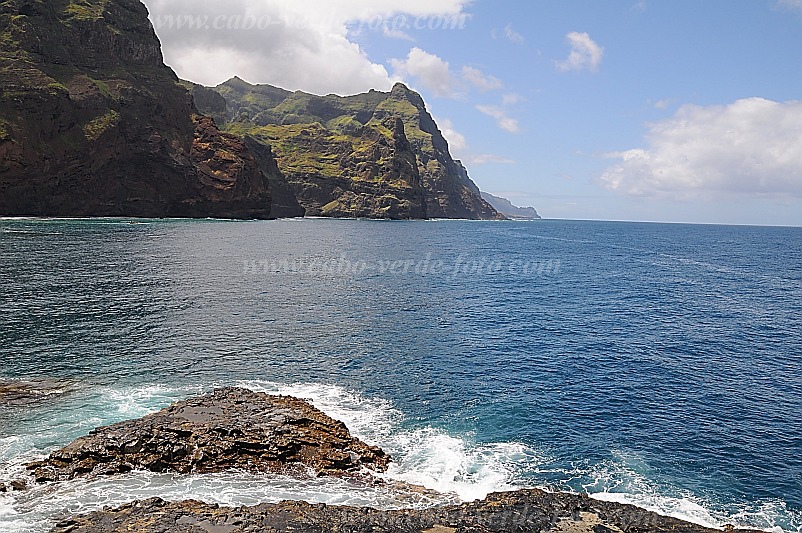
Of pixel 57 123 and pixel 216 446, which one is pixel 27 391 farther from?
pixel 57 123

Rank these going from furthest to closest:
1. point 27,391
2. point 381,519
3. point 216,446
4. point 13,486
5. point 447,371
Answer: point 447,371 → point 27,391 → point 216,446 → point 13,486 → point 381,519

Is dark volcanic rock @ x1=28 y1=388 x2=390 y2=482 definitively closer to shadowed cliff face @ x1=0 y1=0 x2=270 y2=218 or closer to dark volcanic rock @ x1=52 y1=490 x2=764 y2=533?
dark volcanic rock @ x1=52 y1=490 x2=764 y2=533

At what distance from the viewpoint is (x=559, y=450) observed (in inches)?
1293

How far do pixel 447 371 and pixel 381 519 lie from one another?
24.7m

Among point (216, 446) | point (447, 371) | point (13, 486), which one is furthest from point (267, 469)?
point (447, 371)

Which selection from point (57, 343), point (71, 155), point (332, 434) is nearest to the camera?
point (332, 434)

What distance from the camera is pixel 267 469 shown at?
29.0 meters

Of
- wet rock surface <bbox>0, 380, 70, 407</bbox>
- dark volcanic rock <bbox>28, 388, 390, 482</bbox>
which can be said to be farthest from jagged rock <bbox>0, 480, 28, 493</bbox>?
wet rock surface <bbox>0, 380, 70, 407</bbox>

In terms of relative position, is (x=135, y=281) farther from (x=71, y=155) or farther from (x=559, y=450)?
(x=71, y=155)

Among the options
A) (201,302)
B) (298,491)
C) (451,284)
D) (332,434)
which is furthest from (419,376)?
(451,284)

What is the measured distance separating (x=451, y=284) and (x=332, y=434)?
63.1 m

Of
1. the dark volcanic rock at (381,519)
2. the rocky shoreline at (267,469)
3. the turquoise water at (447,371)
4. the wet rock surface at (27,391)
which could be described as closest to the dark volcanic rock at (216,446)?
the rocky shoreline at (267,469)

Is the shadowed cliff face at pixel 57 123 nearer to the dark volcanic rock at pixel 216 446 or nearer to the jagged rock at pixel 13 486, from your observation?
the dark volcanic rock at pixel 216 446

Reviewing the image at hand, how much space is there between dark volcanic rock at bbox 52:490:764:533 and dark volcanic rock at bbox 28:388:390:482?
17.3ft
